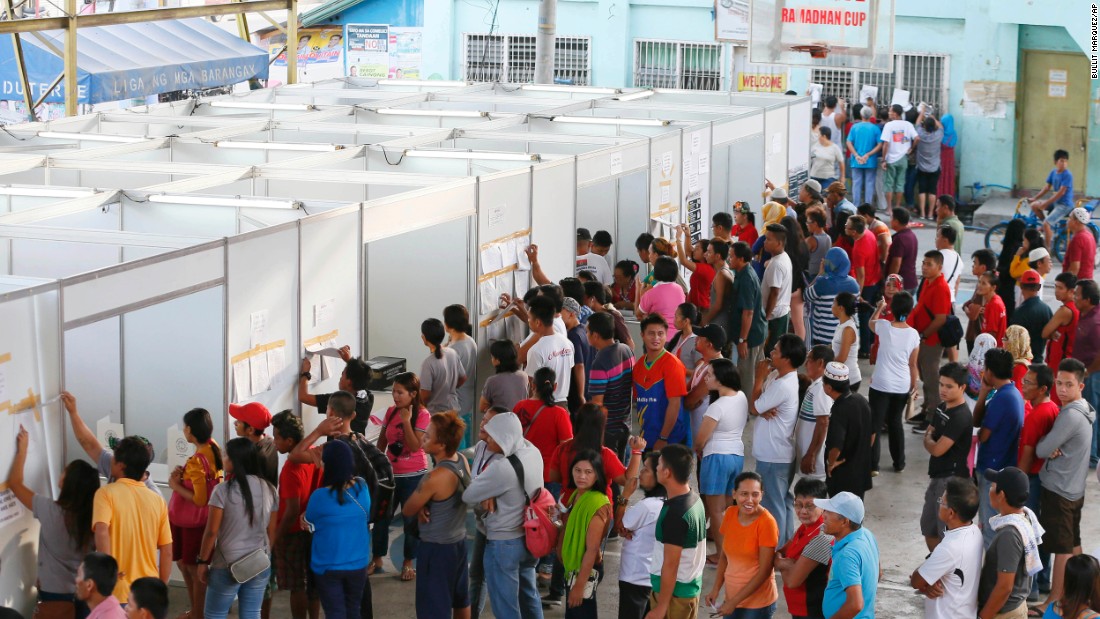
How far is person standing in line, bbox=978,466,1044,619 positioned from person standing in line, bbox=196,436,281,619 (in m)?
3.08

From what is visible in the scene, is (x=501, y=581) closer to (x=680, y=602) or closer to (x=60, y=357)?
(x=680, y=602)

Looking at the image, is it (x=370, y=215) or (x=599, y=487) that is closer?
(x=599, y=487)

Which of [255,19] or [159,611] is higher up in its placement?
[255,19]

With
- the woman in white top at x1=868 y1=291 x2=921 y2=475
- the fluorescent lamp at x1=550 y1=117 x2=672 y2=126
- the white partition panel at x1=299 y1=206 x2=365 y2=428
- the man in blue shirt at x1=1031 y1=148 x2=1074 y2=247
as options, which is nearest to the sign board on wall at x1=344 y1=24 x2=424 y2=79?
the man in blue shirt at x1=1031 y1=148 x2=1074 y2=247

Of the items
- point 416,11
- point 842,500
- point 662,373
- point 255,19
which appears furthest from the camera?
point 255,19

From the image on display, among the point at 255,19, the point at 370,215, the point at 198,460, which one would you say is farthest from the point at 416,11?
the point at 198,460

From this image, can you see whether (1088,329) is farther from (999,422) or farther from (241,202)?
(241,202)

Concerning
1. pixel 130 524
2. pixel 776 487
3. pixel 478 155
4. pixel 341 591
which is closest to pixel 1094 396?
pixel 776 487

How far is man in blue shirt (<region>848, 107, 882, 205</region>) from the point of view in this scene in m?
19.0

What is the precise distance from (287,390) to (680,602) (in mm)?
2490

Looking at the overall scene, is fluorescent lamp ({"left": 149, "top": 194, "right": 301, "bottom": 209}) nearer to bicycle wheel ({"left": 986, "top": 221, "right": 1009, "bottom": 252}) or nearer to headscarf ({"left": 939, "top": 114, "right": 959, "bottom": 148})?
bicycle wheel ({"left": 986, "top": 221, "right": 1009, "bottom": 252})

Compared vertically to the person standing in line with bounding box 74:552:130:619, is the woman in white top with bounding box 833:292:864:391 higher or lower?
higher

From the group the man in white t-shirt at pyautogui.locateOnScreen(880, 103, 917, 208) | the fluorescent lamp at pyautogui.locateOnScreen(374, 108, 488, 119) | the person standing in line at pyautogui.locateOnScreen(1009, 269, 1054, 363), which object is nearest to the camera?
the person standing in line at pyautogui.locateOnScreen(1009, 269, 1054, 363)

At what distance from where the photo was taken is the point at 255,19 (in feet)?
103
